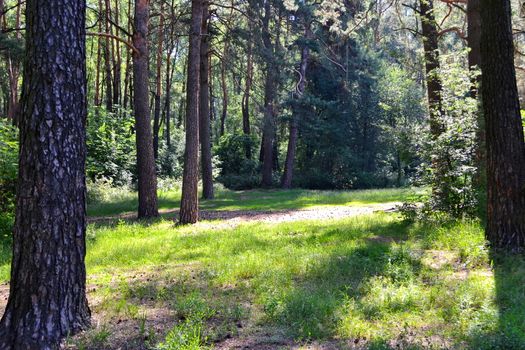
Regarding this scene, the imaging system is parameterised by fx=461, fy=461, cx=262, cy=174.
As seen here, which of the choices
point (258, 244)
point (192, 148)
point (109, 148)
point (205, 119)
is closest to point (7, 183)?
point (192, 148)

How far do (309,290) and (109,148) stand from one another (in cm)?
1894

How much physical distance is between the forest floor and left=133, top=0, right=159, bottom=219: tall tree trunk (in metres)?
3.69

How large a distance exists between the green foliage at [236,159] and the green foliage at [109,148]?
294 inches

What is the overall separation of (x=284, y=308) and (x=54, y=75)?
124 inches

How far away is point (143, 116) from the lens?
12859mm

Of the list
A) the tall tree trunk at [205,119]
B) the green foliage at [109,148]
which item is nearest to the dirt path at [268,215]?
the tall tree trunk at [205,119]

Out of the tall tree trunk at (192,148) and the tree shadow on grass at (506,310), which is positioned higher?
the tall tree trunk at (192,148)

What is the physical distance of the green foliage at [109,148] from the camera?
70.2 feet

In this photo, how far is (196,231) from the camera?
1045 cm

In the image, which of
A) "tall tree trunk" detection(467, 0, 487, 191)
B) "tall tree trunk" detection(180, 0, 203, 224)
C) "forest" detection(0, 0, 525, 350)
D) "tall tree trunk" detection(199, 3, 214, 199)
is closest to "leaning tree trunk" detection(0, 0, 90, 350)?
"forest" detection(0, 0, 525, 350)

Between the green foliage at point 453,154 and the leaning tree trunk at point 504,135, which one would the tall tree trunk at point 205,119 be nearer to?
the green foliage at point 453,154

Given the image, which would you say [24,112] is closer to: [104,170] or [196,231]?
[196,231]

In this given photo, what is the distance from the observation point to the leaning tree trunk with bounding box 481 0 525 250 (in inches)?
257

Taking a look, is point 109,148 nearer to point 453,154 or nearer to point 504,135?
point 453,154
